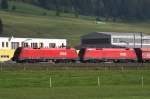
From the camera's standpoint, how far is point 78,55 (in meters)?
121

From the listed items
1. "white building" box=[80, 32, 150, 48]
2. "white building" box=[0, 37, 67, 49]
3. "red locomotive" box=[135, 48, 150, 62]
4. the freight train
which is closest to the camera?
the freight train

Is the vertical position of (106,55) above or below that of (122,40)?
below

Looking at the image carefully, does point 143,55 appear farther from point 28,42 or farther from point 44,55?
point 28,42

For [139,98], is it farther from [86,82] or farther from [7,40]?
[7,40]

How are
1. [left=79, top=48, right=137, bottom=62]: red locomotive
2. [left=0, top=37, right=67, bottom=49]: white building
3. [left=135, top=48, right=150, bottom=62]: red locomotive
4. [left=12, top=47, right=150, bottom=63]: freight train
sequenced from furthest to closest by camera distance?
[left=0, top=37, right=67, bottom=49]: white building < [left=135, top=48, right=150, bottom=62]: red locomotive < [left=79, top=48, right=137, bottom=62]: red locomotive < [left=12, top=47, right=150, bottom=63]: freight train

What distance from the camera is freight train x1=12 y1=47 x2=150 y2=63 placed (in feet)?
371

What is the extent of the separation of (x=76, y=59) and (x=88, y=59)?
2.86 m

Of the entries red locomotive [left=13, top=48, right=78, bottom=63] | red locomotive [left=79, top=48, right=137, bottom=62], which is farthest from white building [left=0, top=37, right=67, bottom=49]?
red locomotive [left=13, top=48, right=78, bottom=63]

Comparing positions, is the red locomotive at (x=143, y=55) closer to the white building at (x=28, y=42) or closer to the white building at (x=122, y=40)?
the white building at (x=28, y=42)

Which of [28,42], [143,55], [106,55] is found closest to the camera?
[106,55]

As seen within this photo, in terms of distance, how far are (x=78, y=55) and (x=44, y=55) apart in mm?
9358

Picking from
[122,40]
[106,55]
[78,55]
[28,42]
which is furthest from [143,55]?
[122,40]

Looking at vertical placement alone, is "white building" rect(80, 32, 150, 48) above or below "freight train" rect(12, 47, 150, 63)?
above

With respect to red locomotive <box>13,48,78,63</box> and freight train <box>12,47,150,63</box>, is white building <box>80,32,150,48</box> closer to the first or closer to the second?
freight train <box>12,47,150,63</box>
